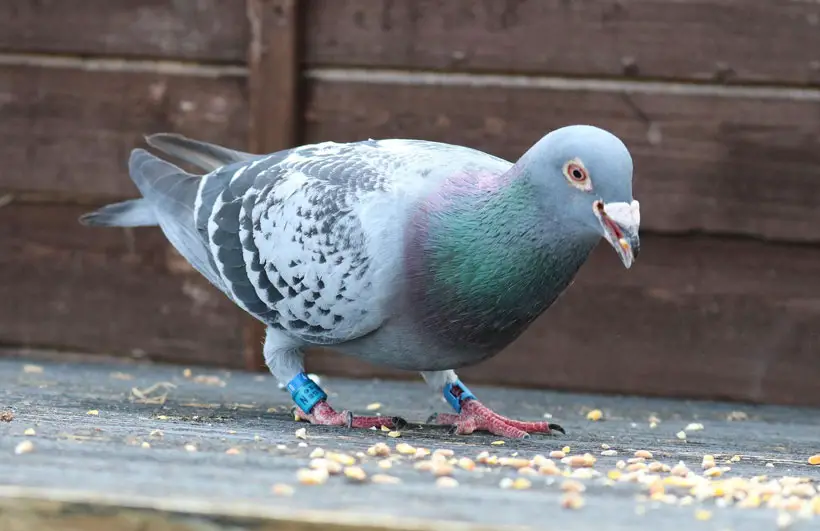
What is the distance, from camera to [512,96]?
406cm

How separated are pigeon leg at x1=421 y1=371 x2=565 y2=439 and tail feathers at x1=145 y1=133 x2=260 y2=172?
1.00 metres

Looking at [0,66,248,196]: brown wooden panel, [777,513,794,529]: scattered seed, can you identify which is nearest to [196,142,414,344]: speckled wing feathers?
[0,66,248,196]: brown wooden panel

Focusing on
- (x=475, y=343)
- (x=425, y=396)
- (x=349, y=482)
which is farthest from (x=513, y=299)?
(x=425, y=396)

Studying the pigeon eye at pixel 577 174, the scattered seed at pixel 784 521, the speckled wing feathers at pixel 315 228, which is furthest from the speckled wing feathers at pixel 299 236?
the scattered seed at pixel 784 521

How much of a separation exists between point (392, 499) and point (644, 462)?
0.84m

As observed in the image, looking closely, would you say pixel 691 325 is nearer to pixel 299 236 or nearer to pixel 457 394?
pixel 457 394

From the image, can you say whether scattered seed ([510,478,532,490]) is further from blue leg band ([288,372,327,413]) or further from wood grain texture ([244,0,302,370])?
wood grain texture ([244,0,302,370])

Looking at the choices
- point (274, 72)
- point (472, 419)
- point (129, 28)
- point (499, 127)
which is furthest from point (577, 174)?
point (129, 28)

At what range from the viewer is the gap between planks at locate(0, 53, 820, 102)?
397 centimetres

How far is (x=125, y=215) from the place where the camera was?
364cm

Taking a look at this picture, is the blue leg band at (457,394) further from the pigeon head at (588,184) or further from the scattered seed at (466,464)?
the scattered seed at (466,464)

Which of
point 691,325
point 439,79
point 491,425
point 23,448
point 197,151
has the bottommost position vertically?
point 491,425

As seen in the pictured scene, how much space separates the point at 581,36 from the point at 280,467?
246cm

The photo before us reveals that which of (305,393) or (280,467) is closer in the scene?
(280,467)
